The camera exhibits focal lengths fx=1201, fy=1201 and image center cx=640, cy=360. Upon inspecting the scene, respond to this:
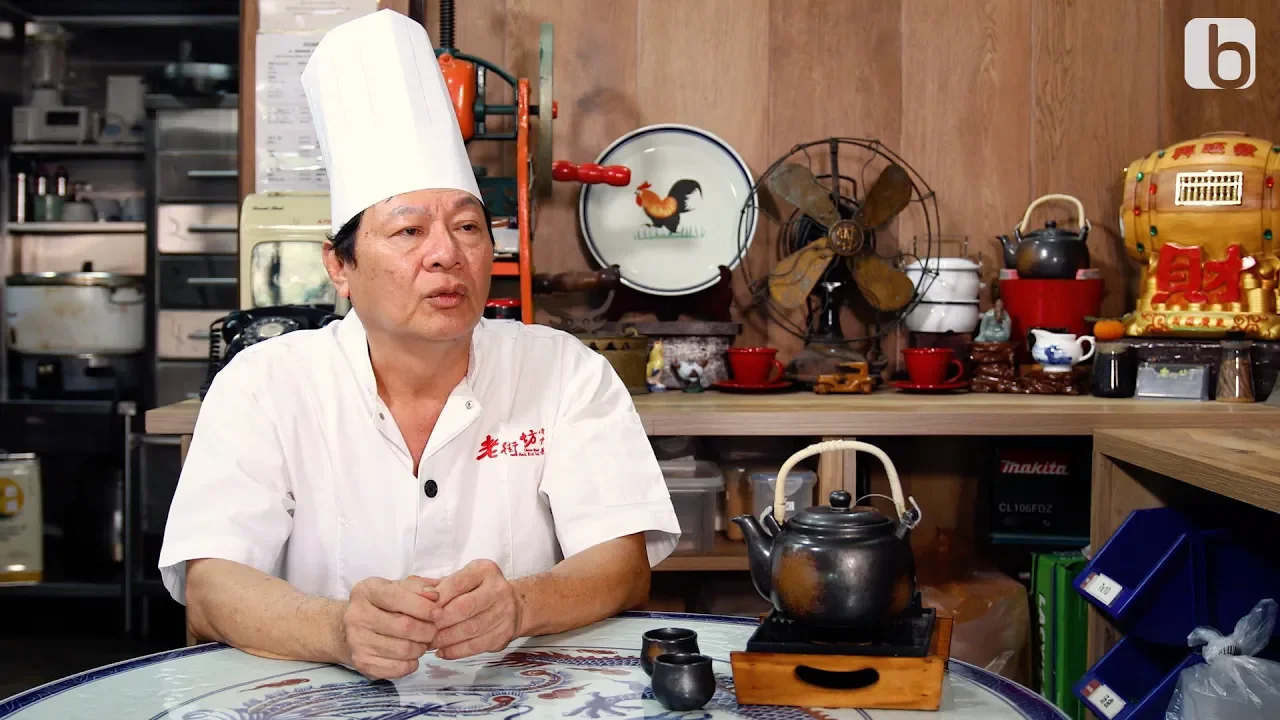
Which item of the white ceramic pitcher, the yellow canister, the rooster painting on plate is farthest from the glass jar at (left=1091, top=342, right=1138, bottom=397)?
the yellow canister

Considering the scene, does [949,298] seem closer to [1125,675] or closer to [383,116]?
[1125,675]

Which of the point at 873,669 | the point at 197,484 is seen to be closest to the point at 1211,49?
the point at 873,669

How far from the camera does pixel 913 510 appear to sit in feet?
4.36

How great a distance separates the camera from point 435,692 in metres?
1.23

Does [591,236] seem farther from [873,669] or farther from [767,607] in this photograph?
[873,669]

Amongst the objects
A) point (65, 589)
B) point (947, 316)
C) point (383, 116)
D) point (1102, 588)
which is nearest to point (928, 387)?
point (947, 316)

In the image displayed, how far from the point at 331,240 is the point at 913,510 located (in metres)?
0.95

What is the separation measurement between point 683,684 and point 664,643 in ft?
0.24

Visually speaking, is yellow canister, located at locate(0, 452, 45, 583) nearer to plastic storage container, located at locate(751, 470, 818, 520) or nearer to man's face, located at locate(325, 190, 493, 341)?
plastic storage container, located at locate(751, 470, 818, 520)

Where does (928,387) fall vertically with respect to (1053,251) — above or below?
below

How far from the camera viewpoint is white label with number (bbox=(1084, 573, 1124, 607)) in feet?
6.49

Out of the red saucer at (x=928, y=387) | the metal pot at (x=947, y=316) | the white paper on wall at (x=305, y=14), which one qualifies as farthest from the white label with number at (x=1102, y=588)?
the white paper on wall at (x=305, y=14)

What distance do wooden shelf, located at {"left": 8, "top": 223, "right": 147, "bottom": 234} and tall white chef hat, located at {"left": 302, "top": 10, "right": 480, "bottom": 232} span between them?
3998 mm

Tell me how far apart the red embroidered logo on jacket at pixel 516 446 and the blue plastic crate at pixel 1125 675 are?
3.56 feet
